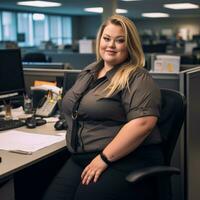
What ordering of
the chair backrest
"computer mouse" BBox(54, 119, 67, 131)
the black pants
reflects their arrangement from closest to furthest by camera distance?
the black pants, the chair backrest, "computer mouse" BBox(54, 119, 67, 131)

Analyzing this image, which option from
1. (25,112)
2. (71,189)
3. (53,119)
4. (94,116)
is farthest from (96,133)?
(25,112)

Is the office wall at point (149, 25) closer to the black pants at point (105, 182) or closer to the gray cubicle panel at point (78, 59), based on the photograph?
the gray cubicle panel at point (78, 59)

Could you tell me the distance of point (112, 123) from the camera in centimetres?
165

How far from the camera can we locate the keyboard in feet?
6.86

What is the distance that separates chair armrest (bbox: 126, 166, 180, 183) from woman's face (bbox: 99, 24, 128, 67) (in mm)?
549

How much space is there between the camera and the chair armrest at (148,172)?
4.67ft

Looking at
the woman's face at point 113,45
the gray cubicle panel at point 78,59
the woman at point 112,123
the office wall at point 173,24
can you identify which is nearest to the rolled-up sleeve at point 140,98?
the woman at point 112,123

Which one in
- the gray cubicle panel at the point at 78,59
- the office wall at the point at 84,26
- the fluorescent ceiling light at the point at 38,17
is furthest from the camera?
the office wall at the point at 84,26

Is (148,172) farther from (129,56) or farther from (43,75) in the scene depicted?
(43,75)

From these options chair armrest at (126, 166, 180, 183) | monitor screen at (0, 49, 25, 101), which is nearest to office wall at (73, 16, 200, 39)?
monitor screen at (0, 49, 25, 101)

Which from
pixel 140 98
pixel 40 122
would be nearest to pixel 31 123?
pixel 40 122

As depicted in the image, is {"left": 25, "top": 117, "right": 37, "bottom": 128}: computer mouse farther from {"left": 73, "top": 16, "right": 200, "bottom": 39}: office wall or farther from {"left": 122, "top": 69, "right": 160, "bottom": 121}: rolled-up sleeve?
{"left": 73, "top": 16, "right": 200, "bottom": 39}: office wall

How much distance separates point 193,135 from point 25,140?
1068mm

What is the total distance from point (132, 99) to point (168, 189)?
1.38 ft
